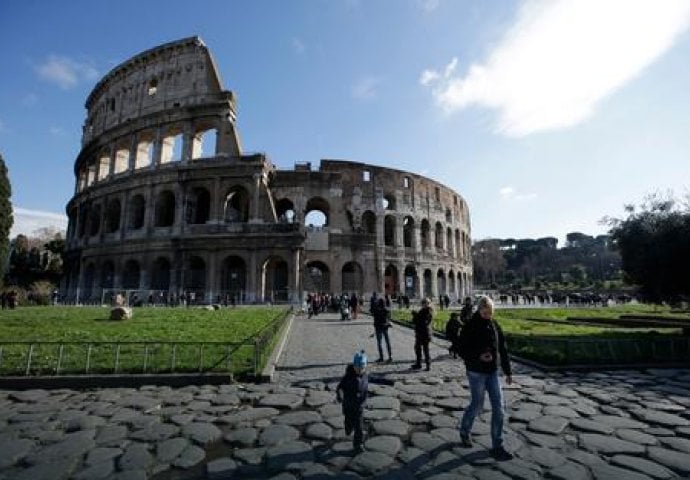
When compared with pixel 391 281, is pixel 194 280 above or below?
below

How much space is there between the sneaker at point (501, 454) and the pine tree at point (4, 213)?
18.0m

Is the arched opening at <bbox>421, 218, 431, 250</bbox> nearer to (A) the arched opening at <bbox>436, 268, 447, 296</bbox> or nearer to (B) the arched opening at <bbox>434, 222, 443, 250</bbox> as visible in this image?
(B) the arched opening at <bbox>434, 222, 443, 250</bbox>

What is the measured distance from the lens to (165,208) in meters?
34.5

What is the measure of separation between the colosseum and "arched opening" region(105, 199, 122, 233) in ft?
0.51

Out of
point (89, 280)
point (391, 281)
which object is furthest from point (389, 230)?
point (89, 280)

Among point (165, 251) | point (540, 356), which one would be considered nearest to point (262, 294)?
point (165, 251)

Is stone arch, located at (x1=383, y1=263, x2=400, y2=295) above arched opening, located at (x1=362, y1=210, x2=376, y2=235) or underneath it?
underneath

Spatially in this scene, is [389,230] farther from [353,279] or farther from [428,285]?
[353,279]

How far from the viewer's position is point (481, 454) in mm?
3949

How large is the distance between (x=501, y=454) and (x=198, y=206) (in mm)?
34310

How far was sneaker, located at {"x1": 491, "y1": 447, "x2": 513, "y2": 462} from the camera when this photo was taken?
12.6 feet


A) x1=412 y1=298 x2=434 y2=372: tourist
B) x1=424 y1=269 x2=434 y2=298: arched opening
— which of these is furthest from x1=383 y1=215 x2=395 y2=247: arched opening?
x1=412 y1=298 x2=434 y2=372: tourist

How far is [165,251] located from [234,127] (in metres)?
10.8

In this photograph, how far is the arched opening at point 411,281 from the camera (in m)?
37.9
